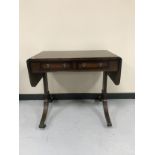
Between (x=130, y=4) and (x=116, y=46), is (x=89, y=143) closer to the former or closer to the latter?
(x=116, y=46)

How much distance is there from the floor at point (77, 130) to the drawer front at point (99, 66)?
54 centimetres

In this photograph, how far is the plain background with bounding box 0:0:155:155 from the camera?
923 millimetres

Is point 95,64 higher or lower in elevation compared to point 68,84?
higher

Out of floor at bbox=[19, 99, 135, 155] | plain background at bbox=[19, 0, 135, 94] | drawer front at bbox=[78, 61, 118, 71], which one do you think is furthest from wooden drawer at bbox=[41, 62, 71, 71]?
plain background at bbox=[19, 0, 135, 94]

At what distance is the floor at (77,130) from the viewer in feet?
5.39

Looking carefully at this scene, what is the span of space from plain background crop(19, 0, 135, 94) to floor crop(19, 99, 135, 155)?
2.09 ft

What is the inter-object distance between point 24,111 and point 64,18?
3.81 ft

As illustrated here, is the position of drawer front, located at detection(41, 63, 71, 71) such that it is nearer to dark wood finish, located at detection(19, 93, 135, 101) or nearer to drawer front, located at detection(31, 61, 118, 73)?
drawer front, located at detection(31, 61, 118, 73)

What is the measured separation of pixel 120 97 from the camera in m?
2.71

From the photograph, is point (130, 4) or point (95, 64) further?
point (130, 4)
